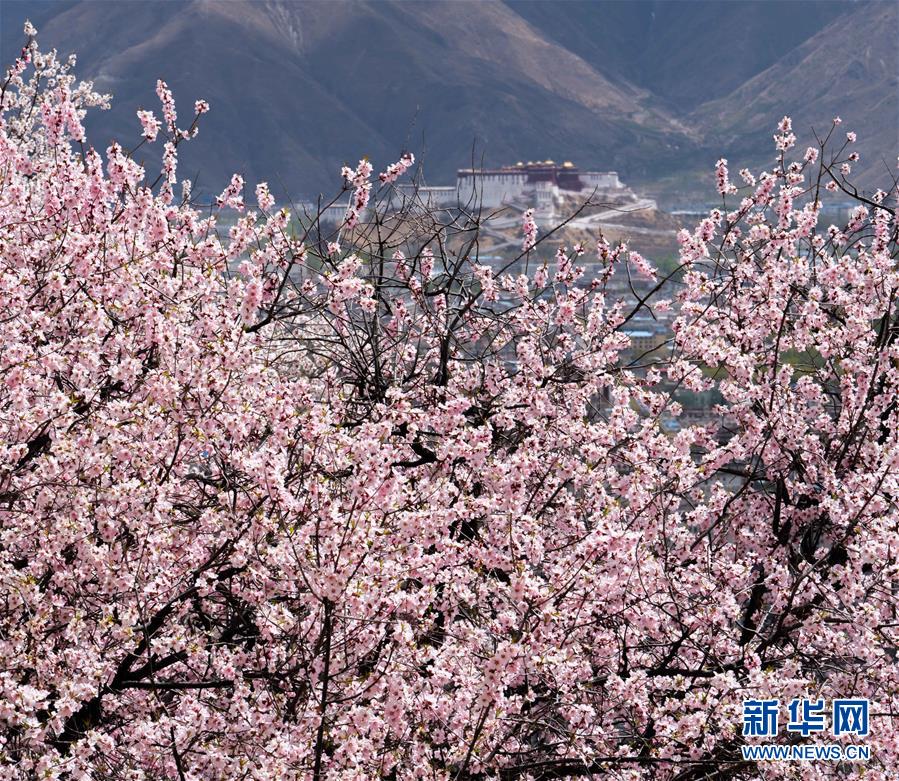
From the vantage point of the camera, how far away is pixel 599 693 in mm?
8094

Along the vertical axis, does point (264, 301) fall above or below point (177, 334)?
above

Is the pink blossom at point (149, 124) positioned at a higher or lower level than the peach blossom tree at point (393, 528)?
higher

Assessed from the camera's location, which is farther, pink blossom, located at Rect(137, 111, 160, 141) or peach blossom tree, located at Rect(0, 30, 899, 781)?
pink blossom, located at Rect(137, 111, 160, 141)

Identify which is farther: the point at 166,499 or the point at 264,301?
the point at 264,301

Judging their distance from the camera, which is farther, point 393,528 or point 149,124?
point 149,124

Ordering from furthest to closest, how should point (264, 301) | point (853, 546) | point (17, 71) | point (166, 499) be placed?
point (17, 71)
point (264, 301)
point (853, 546)
point (166, 499)

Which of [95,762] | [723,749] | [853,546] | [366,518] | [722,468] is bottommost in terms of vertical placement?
[95,762]

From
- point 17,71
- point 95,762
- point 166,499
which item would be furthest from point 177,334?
point 17,71

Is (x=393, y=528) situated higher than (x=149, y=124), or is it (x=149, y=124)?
(x=149, y=124)

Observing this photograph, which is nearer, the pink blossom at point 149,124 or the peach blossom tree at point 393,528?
the peach blossom tree at point 393,528

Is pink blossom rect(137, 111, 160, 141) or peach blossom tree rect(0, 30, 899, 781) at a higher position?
pink blossom rect(137, 111, 160, 141)

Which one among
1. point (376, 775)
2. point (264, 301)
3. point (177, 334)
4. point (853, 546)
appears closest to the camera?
point (376, 775)

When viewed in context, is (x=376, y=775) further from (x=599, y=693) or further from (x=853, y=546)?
(x=853, y=546)

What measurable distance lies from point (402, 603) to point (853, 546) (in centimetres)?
354
